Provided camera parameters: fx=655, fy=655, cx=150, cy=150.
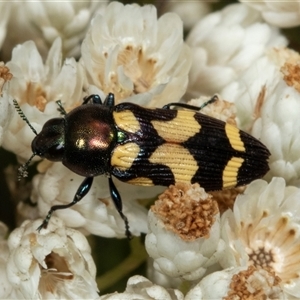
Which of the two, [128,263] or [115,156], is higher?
[115,156]

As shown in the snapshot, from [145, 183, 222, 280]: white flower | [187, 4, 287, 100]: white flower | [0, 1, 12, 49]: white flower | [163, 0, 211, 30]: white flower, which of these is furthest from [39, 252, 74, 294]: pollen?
[163, 0, 211, 30]: white flower

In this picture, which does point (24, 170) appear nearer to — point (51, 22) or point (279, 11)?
point (51, 22)

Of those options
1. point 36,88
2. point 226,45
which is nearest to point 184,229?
point 36,88

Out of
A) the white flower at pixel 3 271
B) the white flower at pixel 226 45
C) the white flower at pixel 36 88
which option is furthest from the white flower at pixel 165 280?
the white flower at pixel 226 45

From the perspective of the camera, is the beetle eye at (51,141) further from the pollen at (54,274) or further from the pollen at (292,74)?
the pollen at (292,74)

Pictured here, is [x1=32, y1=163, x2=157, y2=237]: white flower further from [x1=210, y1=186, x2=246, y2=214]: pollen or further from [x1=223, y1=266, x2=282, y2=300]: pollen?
[x1=223, y1=266, x2=282, y2=300]: pollen

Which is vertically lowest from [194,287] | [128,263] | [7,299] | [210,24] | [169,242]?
[128,263]

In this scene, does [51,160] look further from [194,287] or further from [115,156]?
[194,287]

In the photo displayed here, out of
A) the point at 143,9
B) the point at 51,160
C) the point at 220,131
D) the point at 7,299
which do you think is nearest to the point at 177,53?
the point at 143,9
